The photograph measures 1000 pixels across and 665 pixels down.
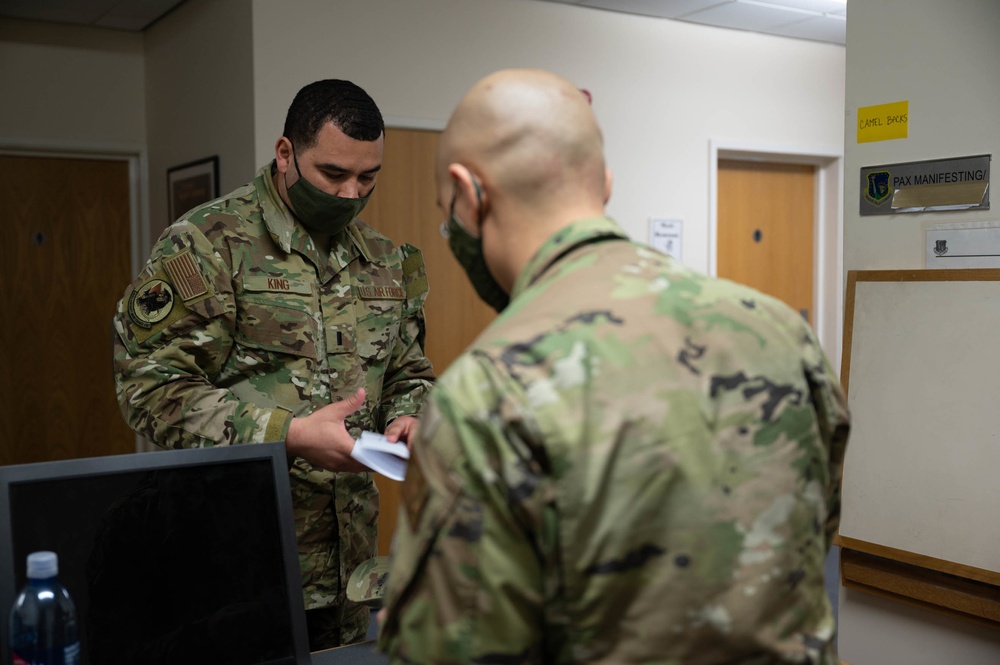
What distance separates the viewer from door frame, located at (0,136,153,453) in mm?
4344

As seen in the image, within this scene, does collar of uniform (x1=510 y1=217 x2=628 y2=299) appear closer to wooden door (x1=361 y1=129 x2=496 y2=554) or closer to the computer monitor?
Answer: the computer monitor

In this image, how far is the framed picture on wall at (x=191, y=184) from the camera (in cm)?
385

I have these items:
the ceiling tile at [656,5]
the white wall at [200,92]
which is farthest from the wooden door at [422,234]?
the ceiling tile at [656,5]

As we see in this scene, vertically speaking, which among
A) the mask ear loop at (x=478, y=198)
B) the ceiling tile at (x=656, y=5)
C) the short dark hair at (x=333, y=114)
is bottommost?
the mask ear loop at (x=478, y=198)

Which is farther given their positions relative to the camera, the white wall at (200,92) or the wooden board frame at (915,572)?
the white wall at (200,92)

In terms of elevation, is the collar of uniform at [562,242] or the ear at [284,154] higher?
the ear at [284,154]

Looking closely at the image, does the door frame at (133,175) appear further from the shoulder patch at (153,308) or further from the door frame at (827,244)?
the door frame at (827,244)

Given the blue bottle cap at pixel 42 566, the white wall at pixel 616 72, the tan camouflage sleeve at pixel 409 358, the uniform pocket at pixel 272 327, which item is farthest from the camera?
the white wall at pixel 616 72

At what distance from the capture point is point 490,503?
73 cm

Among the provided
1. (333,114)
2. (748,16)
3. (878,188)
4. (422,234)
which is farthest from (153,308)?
(748,16)

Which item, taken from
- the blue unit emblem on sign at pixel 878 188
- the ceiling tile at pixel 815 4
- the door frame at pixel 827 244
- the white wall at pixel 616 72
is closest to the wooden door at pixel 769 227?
the door frame at pixel 827 244

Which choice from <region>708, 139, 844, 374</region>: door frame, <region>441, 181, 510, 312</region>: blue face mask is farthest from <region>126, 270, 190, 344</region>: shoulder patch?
<region>708, 139, 844, 374</region>: door frame

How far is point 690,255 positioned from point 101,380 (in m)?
2.97

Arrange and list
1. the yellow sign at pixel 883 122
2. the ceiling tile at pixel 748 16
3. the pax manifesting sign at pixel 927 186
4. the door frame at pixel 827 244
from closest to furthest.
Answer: the pax manifesting sign at pixel 927 186
the yellow sign at pixel 883 122
the ceiling tile at pixel 748 16
the door frame at pixel 827 244
